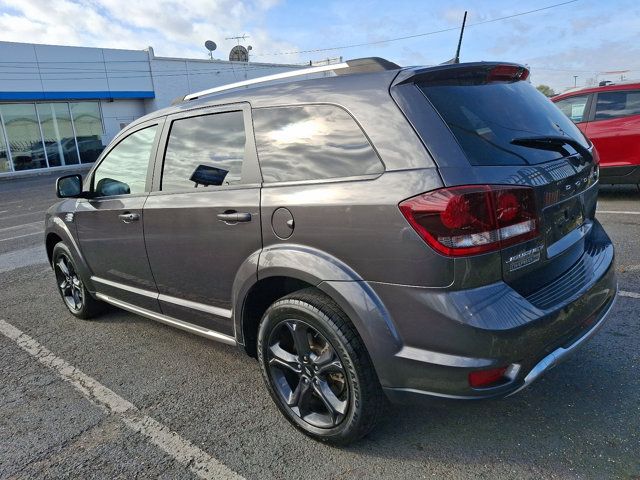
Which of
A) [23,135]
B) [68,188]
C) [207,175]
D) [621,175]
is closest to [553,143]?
[207,175]

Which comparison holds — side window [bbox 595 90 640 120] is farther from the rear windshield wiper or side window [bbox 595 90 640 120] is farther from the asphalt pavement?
the rear windshield wiper

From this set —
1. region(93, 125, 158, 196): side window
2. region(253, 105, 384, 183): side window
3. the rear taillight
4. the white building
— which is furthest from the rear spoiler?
the white building

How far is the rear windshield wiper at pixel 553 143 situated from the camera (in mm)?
2263

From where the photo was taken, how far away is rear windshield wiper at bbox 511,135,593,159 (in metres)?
2.26

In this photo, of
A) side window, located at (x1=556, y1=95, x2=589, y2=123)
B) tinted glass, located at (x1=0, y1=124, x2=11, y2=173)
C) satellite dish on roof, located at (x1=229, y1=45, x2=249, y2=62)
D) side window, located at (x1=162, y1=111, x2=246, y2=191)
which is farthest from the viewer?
satellite dish on roof, located at (x1=229, y1=45, x2=249, y2=62)

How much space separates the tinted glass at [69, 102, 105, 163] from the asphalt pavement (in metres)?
25.1

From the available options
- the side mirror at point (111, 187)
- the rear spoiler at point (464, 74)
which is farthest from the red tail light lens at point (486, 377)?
the side mirror at point (111, 187)

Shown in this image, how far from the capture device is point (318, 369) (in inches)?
93.9

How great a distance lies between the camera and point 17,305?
494 cm

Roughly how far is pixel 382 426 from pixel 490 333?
3.19 feet

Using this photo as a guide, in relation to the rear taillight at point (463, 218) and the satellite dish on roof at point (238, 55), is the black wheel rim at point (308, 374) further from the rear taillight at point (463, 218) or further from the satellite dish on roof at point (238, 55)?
the satellite dish on roof at point (238, 55)

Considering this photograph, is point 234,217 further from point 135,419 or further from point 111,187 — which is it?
point 111,187

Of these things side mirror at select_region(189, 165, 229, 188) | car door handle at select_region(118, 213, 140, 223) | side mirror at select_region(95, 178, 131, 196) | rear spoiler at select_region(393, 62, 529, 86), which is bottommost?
car door handle at select_region(118, 213, 140, 223)

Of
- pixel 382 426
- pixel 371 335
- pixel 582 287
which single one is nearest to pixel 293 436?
pixel 382 426
